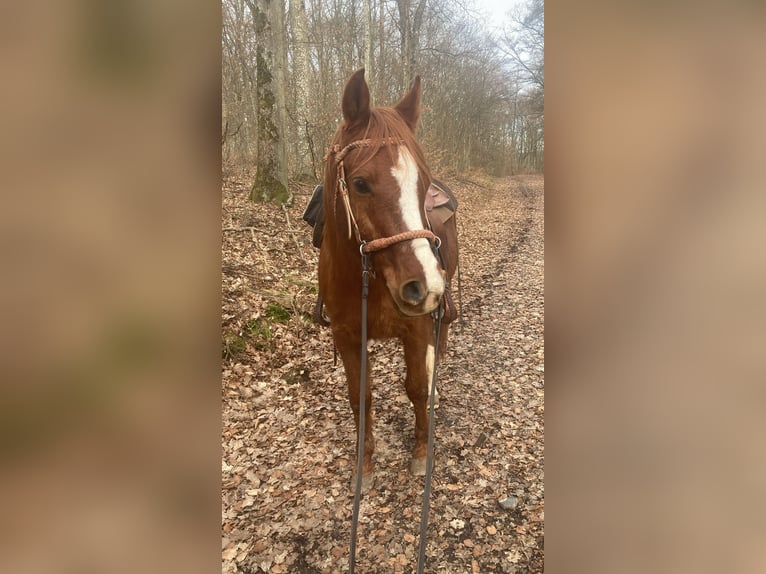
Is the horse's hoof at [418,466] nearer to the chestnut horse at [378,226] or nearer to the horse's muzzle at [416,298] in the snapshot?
the chestnut horse at [378,226]

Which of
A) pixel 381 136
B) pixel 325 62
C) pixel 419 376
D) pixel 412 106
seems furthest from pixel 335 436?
pixel 325 62

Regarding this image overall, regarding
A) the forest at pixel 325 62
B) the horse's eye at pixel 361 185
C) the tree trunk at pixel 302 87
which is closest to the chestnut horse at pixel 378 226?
the horse's eye at pixel 361 185

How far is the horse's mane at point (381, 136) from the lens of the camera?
5.21 ft

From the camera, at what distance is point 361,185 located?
1.59 meters

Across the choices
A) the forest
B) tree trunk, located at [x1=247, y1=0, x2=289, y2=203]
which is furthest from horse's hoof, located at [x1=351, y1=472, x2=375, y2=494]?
tree trunk, located at [x1=247, y1=0, x2=289, y2=203]

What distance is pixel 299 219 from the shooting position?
134 inches

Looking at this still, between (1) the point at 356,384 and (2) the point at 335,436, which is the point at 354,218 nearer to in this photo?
(1) the point at 356,384

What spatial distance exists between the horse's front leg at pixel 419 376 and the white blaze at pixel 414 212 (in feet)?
2.77

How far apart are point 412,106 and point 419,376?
152 centimetres

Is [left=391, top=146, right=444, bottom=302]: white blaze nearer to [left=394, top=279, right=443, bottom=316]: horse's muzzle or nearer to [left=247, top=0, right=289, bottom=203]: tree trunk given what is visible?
[left=394, top=279, right=443, bottom=316]: horse's muzzle
